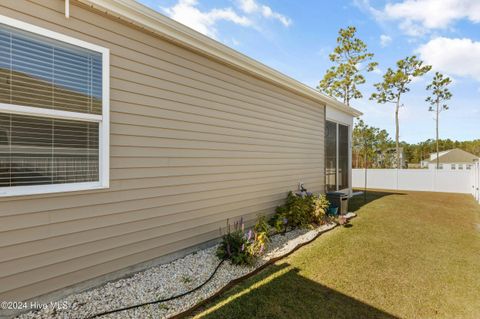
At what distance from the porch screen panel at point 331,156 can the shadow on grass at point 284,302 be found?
19.1ft

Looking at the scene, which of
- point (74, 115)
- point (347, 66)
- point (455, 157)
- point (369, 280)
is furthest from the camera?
point (455, 157)

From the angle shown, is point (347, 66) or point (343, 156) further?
point (347, 66)

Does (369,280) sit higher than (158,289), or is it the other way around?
(158,289)

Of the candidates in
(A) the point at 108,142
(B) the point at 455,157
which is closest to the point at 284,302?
(A) the point at 108,142

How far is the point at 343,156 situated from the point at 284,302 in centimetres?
803

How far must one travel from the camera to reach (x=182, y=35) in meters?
3.65

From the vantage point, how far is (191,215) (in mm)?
3947

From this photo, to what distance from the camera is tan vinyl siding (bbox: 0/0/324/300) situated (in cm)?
244

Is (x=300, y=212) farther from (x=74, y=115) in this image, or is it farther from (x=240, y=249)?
(x=74, y=115)

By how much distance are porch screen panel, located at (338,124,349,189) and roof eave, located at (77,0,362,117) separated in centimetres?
453

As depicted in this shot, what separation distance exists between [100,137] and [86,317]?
1.78m

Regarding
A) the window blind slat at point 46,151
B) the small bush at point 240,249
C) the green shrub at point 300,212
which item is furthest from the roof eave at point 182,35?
the small bush at point 240,249

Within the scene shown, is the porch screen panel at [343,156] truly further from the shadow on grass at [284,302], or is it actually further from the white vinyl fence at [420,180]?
the shadow on grass at [284,302]

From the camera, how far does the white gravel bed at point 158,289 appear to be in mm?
2418
